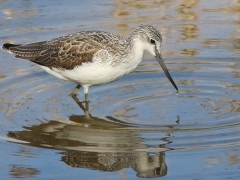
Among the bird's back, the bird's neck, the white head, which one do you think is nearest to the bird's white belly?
the bird's back

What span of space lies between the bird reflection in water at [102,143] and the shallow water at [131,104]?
1 centimetres

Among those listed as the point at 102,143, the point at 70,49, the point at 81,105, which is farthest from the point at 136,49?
the point at 102,143

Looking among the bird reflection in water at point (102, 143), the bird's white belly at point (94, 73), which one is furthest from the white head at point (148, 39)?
the bird reflection in water at point (102, 143)

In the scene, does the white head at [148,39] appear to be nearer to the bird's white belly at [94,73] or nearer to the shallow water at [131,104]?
the bird's white belly at [94,73]

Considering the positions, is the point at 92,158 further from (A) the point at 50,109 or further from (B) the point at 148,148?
(A) the point at 50,109

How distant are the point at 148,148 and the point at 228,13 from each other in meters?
6.10

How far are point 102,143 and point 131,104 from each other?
1511 mm

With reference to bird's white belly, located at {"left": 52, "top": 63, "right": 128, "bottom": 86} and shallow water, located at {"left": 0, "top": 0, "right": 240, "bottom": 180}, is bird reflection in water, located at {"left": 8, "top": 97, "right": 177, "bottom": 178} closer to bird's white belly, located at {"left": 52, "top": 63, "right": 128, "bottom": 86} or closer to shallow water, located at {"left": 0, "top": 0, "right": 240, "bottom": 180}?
shallow water, located at {"left": 0, "top": 0, "right": 240, "bottom": 180}

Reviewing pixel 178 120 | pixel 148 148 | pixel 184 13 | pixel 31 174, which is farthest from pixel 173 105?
pixel 184 13

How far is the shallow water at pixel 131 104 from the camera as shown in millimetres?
8320

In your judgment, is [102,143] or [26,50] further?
[26,50]

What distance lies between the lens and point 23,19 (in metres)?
13.9

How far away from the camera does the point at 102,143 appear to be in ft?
29.3

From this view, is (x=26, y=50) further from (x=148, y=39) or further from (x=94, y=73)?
(x=148, y=39)
